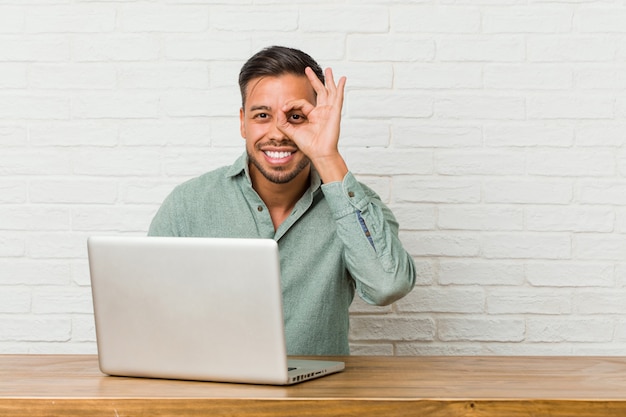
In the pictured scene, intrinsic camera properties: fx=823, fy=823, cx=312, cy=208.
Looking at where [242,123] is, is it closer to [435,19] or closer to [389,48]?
[389,48]

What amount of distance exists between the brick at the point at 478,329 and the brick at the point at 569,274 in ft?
0.48

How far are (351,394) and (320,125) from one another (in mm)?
875

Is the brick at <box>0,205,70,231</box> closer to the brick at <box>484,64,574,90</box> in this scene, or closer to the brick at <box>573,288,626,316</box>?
the brick at <box>484,64,574,90</box>

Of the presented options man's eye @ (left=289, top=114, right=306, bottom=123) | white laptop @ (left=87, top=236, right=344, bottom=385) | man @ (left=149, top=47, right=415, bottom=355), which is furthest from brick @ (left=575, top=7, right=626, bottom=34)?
white laptop @ (left=87, top=236, right=344, bottom=385)

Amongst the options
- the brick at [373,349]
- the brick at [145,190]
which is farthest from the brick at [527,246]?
the brick at [145,190]

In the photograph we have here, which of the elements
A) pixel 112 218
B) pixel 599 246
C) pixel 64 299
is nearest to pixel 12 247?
pixel 64 299

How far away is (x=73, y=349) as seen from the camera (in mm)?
2541

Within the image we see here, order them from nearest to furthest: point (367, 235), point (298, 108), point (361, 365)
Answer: point (361, 365), point (367, 235), point (298, 108)

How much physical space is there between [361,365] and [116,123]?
127cm

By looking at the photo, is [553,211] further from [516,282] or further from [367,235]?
[367,235]

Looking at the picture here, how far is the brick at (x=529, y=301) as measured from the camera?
253 centimetres

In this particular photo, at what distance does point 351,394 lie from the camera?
4.24 ft

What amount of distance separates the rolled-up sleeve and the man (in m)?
0.15

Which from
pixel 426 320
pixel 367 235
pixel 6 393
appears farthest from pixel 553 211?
pixel 6 393
